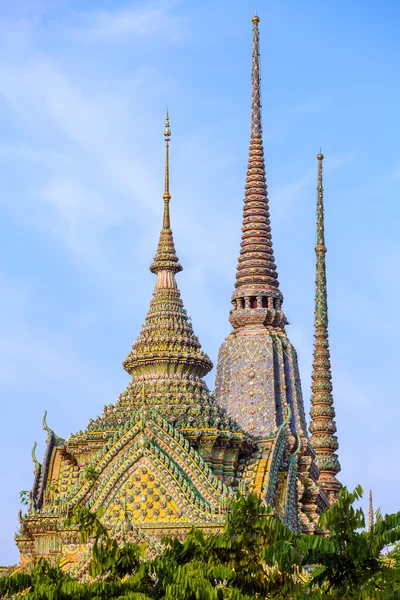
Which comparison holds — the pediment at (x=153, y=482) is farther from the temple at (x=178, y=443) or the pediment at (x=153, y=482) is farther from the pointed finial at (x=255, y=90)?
the pointed finial at (x=255, y=90)

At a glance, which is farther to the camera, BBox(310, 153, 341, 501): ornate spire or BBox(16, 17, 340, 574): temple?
BBox(310, 153, 341, 501): ornate spire

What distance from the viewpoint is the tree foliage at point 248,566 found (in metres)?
24.6

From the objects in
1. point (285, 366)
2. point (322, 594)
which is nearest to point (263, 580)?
point (322, 594)

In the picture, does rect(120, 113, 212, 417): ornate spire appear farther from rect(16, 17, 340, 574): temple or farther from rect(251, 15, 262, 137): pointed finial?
rect(251, 15, 262, 137): pointed finial

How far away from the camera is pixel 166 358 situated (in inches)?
1585

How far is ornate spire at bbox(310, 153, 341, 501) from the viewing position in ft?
194

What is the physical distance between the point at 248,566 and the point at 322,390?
118 ft

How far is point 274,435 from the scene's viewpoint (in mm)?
39562

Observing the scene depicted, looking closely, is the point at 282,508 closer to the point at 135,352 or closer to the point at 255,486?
the point at 255,486

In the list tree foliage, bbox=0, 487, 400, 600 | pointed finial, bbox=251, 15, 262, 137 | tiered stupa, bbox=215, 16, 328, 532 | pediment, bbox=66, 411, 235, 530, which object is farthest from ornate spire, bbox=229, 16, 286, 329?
tree foliage, bbox=0, 487, 400, 600

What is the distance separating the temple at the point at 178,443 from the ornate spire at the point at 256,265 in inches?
2.8

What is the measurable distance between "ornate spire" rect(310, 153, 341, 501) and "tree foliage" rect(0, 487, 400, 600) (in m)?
30.9

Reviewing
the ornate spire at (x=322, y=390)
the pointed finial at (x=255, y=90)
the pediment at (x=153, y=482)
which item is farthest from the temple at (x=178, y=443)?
the ornate spire at (x=322, y=390)

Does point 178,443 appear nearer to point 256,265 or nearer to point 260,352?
point 260,352
